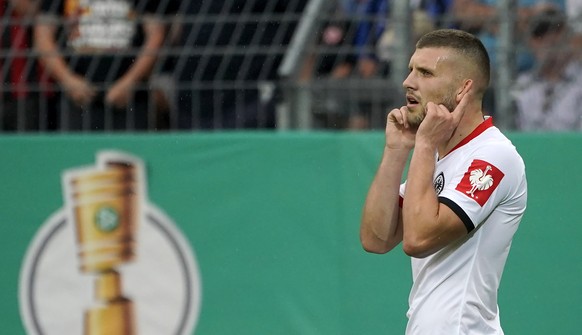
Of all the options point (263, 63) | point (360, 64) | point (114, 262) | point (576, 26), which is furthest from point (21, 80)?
point (576, 26)

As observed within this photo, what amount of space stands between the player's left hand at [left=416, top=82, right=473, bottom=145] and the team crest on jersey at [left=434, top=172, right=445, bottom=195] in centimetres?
16

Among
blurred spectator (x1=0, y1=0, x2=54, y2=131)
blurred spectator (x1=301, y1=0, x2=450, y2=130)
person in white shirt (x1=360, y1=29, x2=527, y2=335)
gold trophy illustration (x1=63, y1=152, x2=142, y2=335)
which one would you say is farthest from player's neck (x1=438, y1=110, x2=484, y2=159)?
blurred spectator (x1=0, y1=0, x2=54, y2=131)

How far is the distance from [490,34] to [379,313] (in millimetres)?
1799

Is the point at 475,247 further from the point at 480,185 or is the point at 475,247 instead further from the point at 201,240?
the point at 201,240

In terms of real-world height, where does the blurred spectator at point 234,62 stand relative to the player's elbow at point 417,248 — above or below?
above

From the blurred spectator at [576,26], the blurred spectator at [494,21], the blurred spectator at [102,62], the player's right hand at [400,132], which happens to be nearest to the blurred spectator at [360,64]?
the blurred spectator at [494,21]

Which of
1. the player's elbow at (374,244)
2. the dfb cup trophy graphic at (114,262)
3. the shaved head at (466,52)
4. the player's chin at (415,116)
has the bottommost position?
the dfb cup trophy graphic at (114,262)

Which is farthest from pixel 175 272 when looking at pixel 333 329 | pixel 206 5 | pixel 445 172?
pixel 445 172

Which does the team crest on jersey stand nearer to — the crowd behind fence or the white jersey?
the white jersey

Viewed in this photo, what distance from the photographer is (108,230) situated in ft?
22.0

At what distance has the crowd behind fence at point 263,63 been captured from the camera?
6723 mm

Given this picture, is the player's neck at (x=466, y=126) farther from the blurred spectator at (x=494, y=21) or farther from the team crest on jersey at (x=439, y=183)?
the blurred spectator at (x=494, y=21)

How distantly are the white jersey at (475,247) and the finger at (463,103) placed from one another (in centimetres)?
13

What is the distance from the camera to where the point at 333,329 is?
6504mm
